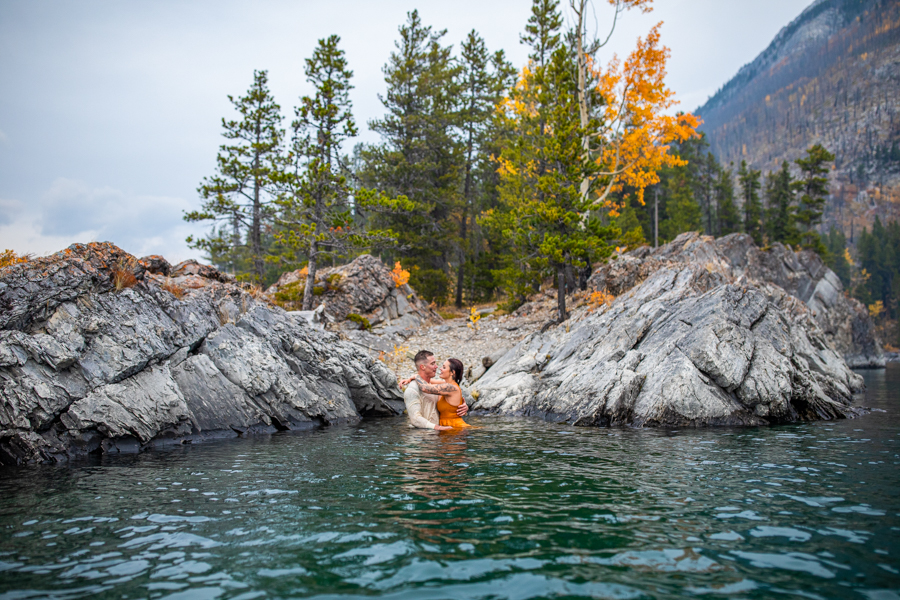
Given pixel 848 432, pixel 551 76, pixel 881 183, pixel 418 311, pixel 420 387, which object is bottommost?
pixel 848 432

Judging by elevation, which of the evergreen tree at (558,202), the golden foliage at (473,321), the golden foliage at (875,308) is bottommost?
the golden foliage at (473,321)

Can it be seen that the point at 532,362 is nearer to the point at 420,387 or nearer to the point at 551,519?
the point at 420,387

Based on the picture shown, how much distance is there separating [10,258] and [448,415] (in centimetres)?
1035

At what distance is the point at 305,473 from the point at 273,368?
6.39 meters

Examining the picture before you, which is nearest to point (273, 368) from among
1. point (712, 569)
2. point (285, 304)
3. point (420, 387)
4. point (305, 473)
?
point (420, 387)

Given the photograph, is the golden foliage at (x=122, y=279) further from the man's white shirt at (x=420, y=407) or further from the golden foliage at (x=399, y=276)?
the golden foliage at (x=399, y=276)

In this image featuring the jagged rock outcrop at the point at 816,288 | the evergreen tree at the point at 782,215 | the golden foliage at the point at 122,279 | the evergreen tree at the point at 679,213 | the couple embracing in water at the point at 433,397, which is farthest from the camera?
the evergreen tree at the point at 782,215

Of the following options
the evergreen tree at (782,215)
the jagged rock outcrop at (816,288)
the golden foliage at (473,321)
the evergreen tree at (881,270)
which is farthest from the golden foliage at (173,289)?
the evergreen tree at (881,270)

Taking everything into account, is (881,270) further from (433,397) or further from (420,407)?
(420,407)

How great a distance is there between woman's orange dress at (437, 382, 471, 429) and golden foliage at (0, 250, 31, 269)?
32.1ft

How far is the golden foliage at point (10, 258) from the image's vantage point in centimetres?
999

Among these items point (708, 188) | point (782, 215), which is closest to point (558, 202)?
point (782, 215)

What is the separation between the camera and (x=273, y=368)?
13.1 m

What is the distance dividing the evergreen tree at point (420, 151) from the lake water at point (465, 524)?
26.3m
